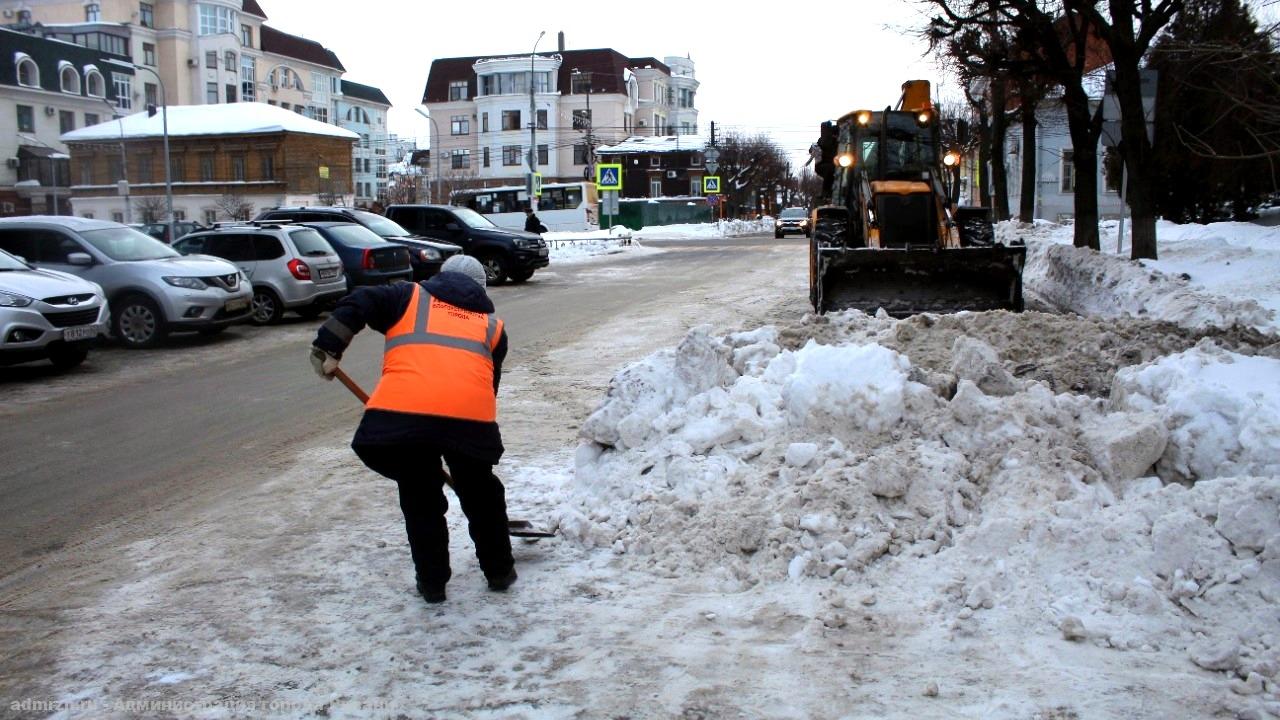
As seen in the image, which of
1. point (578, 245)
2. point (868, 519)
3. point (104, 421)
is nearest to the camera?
point (868, 519)

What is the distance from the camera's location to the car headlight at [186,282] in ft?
46.8

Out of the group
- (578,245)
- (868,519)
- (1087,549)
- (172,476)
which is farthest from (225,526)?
(578,245)

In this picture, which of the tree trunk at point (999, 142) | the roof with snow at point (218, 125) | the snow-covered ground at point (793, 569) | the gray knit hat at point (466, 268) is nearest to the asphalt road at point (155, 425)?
the snow-covered ground at point (793, 569)

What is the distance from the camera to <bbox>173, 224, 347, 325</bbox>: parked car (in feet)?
55.1

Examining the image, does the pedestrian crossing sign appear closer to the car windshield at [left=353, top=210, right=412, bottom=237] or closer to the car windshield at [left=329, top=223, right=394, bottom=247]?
the car windshield at [left=353, top=210, right=412, bottom=237]

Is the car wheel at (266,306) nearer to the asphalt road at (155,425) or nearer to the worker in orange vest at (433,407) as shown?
the asphalt road at (155,425)

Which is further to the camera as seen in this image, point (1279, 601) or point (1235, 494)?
point (1235, 494)

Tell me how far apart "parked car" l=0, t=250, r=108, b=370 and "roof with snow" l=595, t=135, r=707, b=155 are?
78263 millimetres

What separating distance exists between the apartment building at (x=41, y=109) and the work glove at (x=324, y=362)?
222ft

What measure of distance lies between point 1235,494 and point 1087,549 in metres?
0.66

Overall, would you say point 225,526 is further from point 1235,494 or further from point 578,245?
point 578,245

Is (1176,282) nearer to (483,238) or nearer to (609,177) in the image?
(483,238)

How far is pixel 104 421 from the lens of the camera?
934 cm

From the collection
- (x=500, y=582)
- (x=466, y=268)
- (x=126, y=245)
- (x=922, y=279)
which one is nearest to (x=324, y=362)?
(x=466, y=268)
